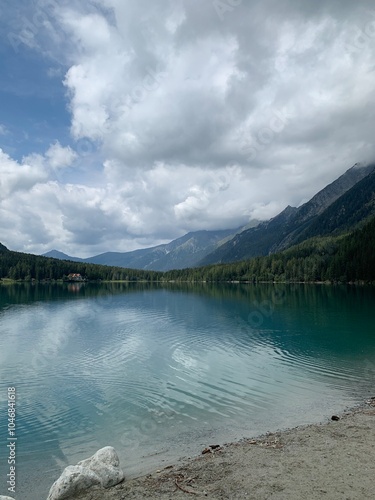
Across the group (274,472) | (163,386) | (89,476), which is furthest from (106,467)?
(163,386)

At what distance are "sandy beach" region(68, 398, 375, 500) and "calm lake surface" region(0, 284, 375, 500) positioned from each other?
2.12 meters

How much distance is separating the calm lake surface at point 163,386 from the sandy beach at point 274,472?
212cm

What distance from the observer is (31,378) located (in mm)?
33031

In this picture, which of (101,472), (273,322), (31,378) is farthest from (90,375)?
(273,322)

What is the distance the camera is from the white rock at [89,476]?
516 inches

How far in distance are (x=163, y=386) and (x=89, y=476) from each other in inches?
645

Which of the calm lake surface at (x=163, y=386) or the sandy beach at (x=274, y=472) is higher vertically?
the sandy beach at (x=274, y=472)

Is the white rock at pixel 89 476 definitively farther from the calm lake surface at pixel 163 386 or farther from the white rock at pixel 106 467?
the calm lake surface at pixel 163 386

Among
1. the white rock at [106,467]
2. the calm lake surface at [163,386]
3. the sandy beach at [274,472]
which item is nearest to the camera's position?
the sandy beach at [274,472]

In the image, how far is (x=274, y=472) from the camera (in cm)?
1385

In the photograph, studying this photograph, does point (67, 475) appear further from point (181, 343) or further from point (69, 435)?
point (181, 343)

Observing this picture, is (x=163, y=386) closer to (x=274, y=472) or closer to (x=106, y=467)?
(x=106, y=467)

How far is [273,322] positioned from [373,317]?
64.9 ft

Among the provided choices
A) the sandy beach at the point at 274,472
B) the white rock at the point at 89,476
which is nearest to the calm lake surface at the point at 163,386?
the white rock at the point at 89,476
